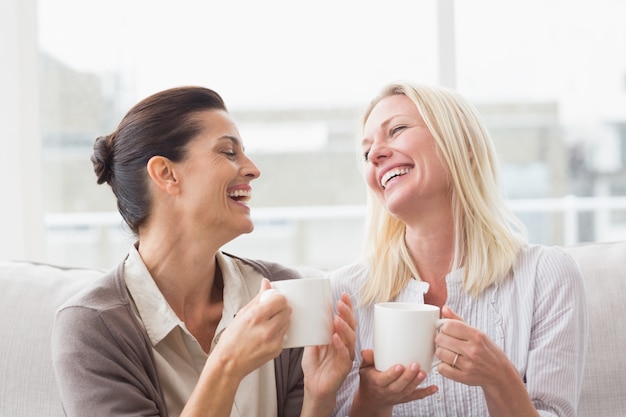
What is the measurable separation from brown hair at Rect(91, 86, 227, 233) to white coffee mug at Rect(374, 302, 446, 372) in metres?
0.57

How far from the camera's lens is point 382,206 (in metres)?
1.86

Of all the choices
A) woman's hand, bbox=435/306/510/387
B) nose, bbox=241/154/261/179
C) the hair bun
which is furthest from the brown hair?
woman's hand, bbox=435/306/510/387

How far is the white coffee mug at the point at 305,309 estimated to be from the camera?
4.06 feet

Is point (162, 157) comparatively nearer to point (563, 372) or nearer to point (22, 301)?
point (22, 301)

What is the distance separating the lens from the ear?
1533 mm

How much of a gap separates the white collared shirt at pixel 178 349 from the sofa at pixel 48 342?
0.40m

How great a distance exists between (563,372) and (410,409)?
0.35m

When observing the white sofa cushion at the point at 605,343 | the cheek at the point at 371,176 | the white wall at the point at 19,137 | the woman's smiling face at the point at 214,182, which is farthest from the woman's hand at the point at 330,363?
the white wall at the point at 19,137

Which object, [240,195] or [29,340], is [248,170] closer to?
[240,195]

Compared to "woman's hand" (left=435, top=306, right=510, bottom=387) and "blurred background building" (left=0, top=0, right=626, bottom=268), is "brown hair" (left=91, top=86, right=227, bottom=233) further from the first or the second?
"blurred background building" (left=0, top=0, right=626, bottom=268)

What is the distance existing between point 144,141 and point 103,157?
0.38 ft

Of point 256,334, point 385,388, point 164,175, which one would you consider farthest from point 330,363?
point 164,175

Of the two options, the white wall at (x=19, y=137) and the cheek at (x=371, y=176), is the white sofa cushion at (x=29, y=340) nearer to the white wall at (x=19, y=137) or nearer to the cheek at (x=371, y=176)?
the cheek at (x=371, y=176)

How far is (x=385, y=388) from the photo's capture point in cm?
134
